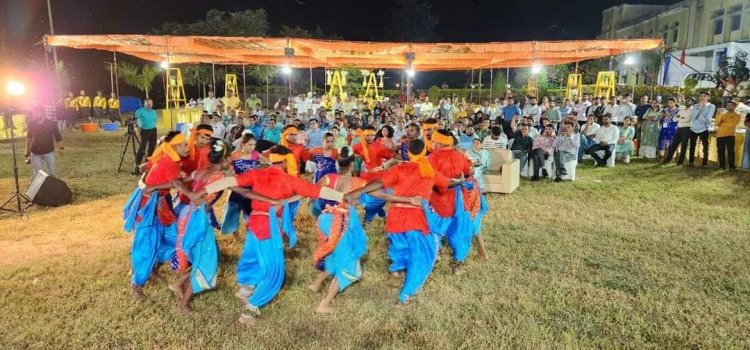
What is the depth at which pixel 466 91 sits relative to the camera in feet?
121

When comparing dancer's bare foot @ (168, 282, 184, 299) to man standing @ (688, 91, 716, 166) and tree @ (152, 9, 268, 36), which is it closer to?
man standing @ (688, 91, 716, 166)

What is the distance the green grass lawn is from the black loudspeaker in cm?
30

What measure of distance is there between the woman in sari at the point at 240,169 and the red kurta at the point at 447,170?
6.53 feet

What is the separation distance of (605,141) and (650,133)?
194 cm

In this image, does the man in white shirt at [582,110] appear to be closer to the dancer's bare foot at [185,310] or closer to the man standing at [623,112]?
the man standing at [623,112]

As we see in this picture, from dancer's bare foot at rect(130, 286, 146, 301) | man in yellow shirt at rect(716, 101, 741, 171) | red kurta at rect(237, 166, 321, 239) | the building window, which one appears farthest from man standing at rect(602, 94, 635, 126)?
the building window

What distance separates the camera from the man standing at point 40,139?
8883mm

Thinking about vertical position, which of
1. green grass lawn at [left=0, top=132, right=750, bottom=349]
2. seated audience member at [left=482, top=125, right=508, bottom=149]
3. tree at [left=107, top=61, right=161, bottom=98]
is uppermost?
tree at [left=107, top=61, right=161, bottom=98]

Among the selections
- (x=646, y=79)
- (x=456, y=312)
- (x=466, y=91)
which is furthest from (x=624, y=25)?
(x=456, y=312)

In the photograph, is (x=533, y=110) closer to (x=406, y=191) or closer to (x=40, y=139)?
(x=406, y=191)

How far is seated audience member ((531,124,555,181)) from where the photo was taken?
443 inches

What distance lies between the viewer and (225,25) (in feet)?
110

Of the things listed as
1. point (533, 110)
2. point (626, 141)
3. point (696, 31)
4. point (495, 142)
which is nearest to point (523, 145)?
point (495, 142)

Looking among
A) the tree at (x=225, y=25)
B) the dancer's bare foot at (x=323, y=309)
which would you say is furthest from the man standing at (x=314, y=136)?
the tree at (x=225, y=25)
